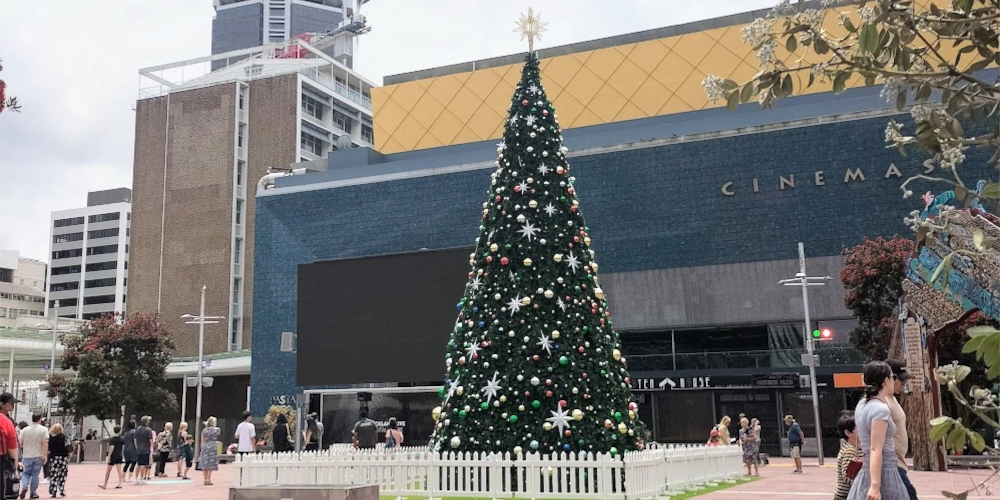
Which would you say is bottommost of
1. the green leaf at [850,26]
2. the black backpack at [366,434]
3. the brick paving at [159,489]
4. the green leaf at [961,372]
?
the brick paving at [159,489]

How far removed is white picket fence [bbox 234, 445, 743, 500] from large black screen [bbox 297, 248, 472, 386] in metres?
14.6

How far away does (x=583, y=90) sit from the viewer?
4516 centimetres

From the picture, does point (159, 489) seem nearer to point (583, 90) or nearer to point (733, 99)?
point (733, 99)

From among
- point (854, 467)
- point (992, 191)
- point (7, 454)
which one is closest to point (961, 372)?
point (992, 191)

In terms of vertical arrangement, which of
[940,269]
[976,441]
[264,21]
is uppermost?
[264,21]

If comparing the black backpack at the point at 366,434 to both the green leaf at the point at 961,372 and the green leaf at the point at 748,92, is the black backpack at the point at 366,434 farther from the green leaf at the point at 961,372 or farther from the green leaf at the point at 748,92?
the green leaf at the point at 961,372

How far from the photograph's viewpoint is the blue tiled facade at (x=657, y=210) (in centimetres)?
3625

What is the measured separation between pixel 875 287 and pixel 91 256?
334 ft

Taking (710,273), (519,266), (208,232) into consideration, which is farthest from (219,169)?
(519,266)

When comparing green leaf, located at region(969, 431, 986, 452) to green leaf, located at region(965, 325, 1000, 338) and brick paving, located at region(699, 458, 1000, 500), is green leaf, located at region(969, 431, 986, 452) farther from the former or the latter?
brick paving, located at region(699, 458, 1000, 500)

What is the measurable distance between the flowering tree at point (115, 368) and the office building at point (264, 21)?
116002 millimetres

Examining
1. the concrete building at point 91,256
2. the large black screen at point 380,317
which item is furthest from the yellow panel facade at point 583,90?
the concrete building at point 91,256

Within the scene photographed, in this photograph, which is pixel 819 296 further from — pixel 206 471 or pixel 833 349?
pixel 206 471

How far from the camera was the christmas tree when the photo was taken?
46.4 ft
